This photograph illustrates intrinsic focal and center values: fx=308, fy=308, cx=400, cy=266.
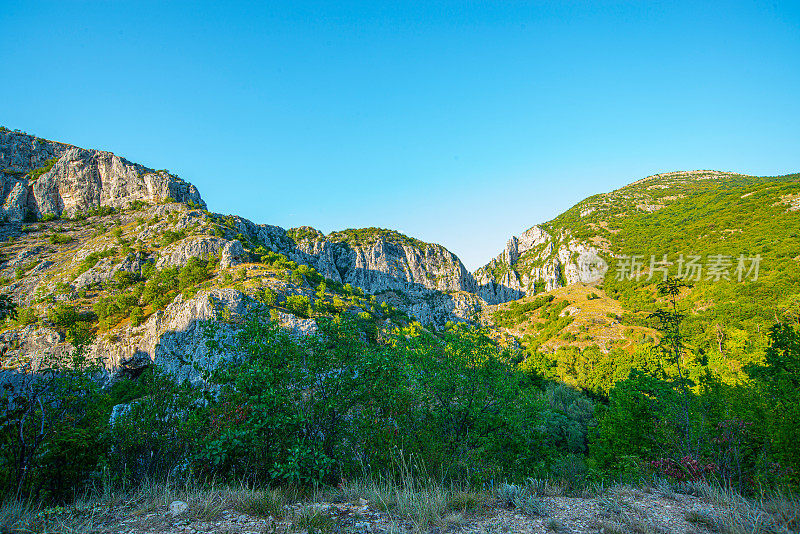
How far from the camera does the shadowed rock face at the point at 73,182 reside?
236 ft

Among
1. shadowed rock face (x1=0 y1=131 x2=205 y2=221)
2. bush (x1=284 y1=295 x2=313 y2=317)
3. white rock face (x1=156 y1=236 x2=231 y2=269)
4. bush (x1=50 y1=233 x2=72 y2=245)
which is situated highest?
shadowed rock face (x1=0 y1=131 x2=205 y2=221)

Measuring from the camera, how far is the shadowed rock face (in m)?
72.0

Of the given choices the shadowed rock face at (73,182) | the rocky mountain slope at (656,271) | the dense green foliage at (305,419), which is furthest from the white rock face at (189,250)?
the rocky mountain slope at (656,271)

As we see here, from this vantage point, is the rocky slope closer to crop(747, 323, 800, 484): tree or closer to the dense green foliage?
crop(747, 323, 800, 484): tree

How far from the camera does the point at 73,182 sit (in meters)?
75.1

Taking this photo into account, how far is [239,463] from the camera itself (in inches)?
248

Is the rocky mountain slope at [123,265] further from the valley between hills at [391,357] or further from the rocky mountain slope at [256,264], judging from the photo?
the valley between hills at [391,357]

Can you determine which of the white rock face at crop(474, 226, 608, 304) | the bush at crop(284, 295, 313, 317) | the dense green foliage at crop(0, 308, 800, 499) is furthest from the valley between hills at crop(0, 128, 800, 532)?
the white rock face at crop(474, 226, 608, 304)

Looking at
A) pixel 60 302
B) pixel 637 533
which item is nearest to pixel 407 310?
pixel 60 302

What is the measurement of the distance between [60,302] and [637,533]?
71437 mm


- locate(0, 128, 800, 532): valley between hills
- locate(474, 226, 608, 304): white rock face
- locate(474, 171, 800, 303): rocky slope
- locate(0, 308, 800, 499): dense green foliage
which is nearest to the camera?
locate(0, 308, 800, 499): dense green foliage

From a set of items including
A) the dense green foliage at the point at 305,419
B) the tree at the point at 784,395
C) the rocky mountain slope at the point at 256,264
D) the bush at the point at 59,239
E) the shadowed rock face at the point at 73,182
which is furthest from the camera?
the shadowed rock face at the point at 73,182

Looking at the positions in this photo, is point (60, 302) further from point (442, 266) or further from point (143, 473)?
point (442, 266)

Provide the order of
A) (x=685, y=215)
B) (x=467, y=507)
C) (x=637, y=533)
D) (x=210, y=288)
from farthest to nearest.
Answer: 1. (x=685, y=215)
2. (x=210, y=288)
3. (x=467, y=507)
4. (x=637, y=533)
